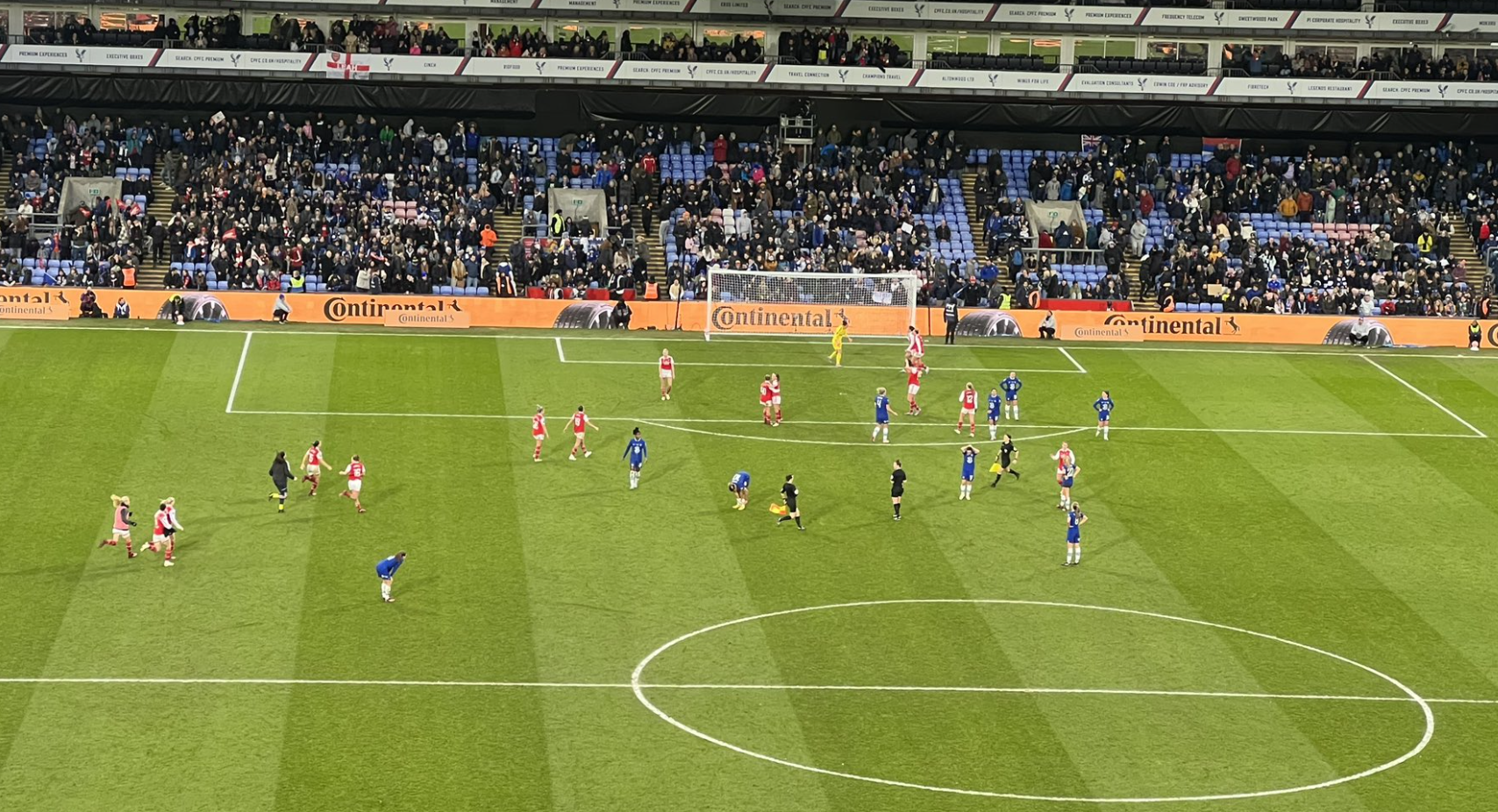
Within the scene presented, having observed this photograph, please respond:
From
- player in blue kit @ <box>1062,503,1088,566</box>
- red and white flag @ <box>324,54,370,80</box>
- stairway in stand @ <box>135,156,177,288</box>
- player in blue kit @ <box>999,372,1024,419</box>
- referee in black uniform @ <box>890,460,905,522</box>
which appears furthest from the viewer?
red and white flag @ <box>324,54,370,80</box>

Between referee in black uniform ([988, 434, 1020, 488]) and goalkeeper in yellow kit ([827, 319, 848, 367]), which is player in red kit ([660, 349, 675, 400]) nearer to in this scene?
goalkeeper in yellow kit ([827, 319, 848, 367])

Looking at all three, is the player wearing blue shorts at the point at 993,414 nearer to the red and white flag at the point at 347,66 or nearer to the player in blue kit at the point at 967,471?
the player in blue kit at the point at 967,471

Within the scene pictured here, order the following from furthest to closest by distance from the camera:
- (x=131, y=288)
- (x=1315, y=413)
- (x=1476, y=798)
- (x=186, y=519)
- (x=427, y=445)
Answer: (x=131, y=288) → (x=1315, y=413) → (x=427, y=445) → (x=186, y=519) → (x=1476, y=798)

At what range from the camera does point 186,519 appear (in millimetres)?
43562

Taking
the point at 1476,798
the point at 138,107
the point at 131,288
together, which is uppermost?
the point at 138,107

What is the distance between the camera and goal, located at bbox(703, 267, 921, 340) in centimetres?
6600

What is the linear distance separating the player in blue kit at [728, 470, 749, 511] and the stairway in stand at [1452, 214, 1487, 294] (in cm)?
3816

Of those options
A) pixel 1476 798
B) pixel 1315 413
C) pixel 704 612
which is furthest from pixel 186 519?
pixel 1315 413

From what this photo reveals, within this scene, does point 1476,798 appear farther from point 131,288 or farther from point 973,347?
point 131,288

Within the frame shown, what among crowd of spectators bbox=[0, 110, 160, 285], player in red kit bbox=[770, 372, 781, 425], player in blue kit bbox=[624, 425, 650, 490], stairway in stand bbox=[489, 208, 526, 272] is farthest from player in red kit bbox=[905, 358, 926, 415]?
crowd of spectators bbox=[0, 110, 160, 285]

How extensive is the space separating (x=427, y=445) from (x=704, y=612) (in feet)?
45.5

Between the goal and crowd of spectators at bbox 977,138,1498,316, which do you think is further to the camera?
crowd of spectators at bbox 977,138,1498,316

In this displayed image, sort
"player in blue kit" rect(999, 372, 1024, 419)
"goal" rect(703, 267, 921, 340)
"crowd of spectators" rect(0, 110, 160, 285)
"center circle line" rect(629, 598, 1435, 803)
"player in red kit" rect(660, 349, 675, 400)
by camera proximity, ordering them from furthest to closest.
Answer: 1. "crowd of spectators" rect(0, 110, 160, 285)
2. "goal" rect(703, 267, 921, 340)
3. "player in red kit" rect(660, 349, 675, 400)
4. "player in blue kit" rect(999, 372, 1024, 419)
5. "center circle line" rect(629, 598, 1435, 803)

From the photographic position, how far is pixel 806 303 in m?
66.4
